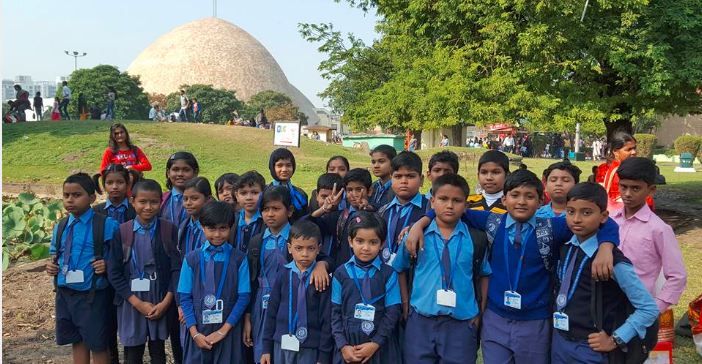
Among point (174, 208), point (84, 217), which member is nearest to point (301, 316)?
point (84, 217)

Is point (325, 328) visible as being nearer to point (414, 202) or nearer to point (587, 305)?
point (414, 202)

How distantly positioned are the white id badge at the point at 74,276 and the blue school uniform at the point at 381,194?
2007mm

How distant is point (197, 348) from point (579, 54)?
751 cm

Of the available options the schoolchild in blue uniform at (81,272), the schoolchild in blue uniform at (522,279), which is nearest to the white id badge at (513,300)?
the schoolchild in blue uniform at (522,279)

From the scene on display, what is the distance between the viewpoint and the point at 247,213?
160 inches

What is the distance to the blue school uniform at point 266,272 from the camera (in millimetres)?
A: 3516

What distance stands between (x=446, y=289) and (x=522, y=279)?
0.38 meters

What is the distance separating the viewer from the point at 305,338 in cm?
326

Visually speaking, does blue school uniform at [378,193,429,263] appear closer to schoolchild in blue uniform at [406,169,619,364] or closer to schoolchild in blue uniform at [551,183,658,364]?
Answer: schoolchild in blue uniform at [406,169,619,364]

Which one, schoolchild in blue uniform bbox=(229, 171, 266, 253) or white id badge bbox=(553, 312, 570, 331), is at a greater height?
schoolchild in blue uniform bbox=(229, 171, 266, 253)

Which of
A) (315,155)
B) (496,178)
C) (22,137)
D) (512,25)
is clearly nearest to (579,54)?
(512,25)

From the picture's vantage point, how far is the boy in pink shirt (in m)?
3.19

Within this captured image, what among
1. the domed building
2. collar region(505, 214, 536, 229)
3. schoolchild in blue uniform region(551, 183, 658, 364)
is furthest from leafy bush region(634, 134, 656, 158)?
the domed building

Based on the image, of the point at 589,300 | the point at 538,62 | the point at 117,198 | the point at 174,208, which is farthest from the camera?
the point at 538,62
